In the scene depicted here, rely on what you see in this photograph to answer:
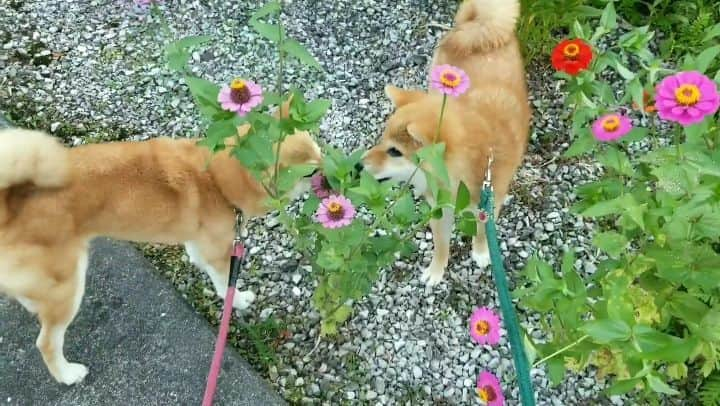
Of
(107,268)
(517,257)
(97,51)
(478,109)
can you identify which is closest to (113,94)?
(97,51)

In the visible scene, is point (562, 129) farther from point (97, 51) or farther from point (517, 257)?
point (97, 51)

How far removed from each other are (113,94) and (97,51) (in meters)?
0.36

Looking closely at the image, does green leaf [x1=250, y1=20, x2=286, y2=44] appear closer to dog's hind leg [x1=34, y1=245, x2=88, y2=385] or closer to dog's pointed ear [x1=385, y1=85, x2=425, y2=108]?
dog's pointed ear [x1=385, y1=85, x2=425, y2=108]

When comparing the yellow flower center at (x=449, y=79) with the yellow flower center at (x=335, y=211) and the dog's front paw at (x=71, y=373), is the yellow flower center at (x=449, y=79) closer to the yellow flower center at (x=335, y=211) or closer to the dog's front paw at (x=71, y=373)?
the yellow flower center at (x=335, y=211)

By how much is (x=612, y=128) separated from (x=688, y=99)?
334 millimetres

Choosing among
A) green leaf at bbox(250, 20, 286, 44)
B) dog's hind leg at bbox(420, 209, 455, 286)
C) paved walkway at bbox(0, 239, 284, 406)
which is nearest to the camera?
green leaf at bbox(250, 20, 286, 44)

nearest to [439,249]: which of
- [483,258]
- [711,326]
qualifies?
[483,258]

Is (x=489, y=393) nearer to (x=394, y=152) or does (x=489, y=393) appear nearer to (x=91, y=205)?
(x=394, y=152)

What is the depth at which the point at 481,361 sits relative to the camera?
280 centimetres

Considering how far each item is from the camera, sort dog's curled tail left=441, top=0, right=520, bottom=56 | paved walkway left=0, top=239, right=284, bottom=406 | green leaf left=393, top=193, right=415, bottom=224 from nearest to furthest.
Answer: green leaf left=393, top=193, right=415, bottom=224 → paved walkway left=0, top=239, right=284, bottom=406 → dog's curled tail left=441, top=0, right=520, bottom=56

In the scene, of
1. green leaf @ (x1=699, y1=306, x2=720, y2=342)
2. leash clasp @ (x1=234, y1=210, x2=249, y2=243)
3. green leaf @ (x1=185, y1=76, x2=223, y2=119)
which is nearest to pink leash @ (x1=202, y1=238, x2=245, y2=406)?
leash clasp @ (x1=234, y1=210, x2=249, y2=243)

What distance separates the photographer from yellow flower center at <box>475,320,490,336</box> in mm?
2186

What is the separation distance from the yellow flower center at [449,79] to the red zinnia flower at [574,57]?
0.51 metres

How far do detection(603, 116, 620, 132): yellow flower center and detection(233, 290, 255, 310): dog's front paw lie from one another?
5.43 feet
